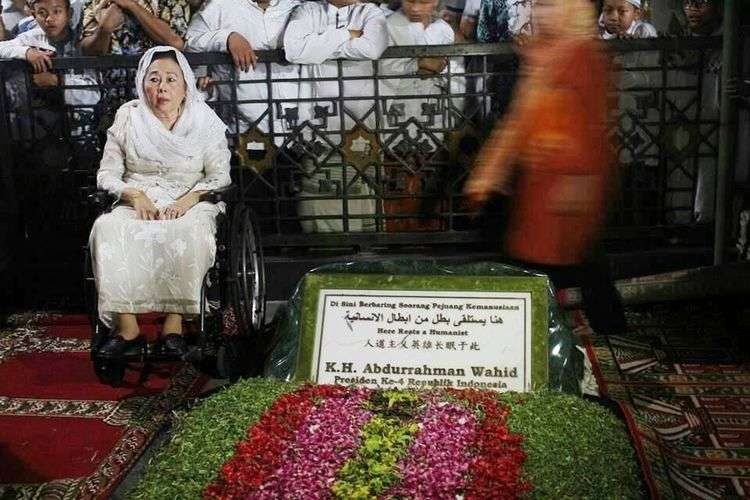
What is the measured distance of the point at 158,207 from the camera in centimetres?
482

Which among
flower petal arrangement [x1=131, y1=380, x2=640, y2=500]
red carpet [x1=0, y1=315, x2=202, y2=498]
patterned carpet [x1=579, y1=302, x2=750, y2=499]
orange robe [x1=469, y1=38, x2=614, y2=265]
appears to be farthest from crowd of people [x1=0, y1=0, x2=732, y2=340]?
flower petal arrangement [x1=131, y1=380, x2=640, y2=500]

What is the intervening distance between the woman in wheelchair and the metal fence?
2.98ft

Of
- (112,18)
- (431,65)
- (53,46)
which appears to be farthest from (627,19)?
(53,46)

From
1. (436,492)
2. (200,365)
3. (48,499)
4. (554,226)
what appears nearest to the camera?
(436,492)

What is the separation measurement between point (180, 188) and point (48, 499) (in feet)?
6.74

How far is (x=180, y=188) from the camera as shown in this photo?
4.98 metres

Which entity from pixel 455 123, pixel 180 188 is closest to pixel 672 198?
pixel 455 123

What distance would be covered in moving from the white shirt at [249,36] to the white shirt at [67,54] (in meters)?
0.78

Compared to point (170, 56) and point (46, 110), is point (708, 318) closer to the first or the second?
point (170, 56)

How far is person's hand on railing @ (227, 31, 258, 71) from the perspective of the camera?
5785 mm

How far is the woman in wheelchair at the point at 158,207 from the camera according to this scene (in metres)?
4.57

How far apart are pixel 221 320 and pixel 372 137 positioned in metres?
1.84

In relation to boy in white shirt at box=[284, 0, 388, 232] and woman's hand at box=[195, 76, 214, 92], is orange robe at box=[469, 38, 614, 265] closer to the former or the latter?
boy in white shirt at box=[284, 0, 388, 232]

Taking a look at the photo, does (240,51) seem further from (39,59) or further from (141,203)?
(141,203)
